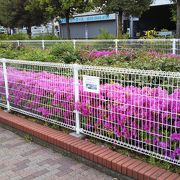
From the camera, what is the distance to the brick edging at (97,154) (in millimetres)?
3484

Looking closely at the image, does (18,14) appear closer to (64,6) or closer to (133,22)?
(64,6)

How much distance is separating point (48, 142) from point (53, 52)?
19.2 ft

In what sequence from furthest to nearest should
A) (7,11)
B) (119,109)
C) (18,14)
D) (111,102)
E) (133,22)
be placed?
(133,22), (18,14), (7,11), (111,102), (119,109)

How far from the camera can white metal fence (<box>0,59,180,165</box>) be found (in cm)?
360

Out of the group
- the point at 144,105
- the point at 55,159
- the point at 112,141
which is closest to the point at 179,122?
the point at 144,105

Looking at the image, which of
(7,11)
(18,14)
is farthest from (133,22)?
(7,11)

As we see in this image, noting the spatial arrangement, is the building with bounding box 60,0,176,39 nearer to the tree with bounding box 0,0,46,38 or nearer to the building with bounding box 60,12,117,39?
the building with bounding box 60,12,117,39

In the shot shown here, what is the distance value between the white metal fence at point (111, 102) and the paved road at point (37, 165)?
0.50 m

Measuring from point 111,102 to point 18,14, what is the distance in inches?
1018

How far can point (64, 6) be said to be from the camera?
2103 centimetres

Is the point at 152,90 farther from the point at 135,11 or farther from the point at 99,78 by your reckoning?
the point at 135,11

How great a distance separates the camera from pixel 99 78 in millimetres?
4195

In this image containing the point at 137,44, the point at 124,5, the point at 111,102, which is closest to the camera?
the point at 111,102

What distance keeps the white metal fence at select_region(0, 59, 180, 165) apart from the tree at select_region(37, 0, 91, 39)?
16.1 m
